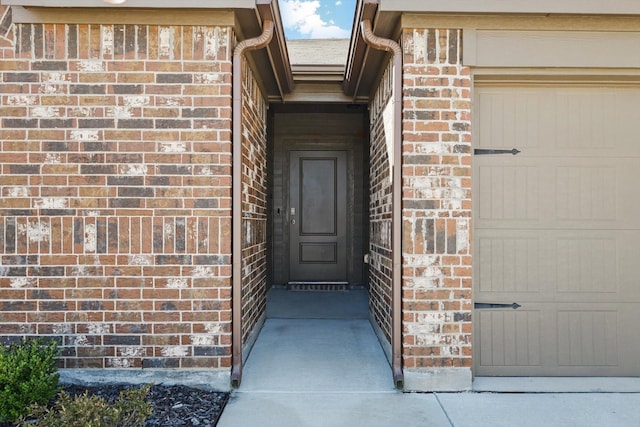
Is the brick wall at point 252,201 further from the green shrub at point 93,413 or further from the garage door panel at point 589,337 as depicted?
the garage door panel at point 589,337

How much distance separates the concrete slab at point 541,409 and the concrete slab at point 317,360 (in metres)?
0.52

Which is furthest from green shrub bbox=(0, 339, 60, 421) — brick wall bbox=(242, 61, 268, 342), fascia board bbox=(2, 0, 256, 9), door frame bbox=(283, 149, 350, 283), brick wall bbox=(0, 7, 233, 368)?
door frame bbox=(283, 149, 350, 283)

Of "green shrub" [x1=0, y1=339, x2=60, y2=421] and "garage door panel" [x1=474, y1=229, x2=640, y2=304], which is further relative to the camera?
"garage door panel" [x1=474, y1=229, x2=640, y2=304]

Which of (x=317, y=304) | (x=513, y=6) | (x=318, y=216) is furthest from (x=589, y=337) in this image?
(x=318, y=216)

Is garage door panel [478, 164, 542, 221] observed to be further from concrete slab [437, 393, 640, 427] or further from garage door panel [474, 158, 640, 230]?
concrete slab [437, 393, 640, 427]

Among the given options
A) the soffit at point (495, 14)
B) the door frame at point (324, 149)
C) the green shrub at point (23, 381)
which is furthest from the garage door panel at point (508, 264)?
the door frame at point (324, 149)

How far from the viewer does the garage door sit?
3.20 meters

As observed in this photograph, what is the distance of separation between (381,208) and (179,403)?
2.31 m

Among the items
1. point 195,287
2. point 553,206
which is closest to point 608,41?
point 553,206

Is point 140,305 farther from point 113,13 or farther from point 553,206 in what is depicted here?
point 553,206

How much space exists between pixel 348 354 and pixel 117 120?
260 centimetres

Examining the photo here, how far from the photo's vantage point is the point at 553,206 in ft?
10.5

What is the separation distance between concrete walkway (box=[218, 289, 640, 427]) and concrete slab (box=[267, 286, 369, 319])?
3.71 ft

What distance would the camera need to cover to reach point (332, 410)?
2.71 metres
